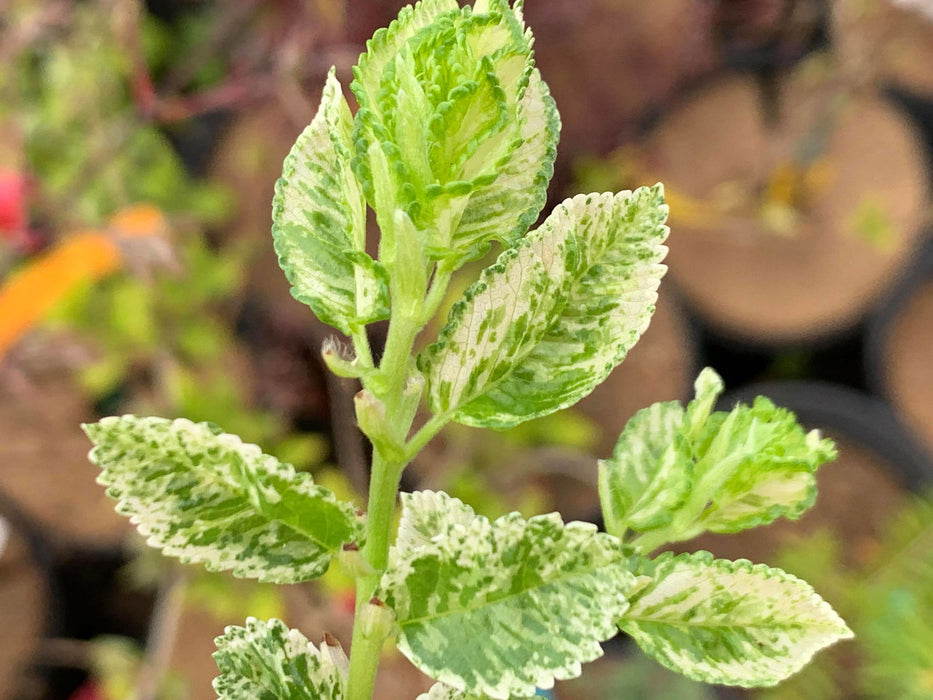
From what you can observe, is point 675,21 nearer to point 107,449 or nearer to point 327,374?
point 327,374

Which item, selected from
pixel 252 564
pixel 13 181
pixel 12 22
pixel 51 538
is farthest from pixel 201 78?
pixel 252 564

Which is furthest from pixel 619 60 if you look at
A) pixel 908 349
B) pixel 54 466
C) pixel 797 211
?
pixel 54 466

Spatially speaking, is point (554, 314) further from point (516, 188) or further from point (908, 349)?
point (908, 349)

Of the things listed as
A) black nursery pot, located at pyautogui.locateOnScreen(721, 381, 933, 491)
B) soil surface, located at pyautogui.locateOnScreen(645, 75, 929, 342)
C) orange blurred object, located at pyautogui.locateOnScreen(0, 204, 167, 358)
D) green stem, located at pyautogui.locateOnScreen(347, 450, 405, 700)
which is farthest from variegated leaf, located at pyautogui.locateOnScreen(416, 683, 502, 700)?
soil surface, located at pyautogui.locateOnScreen(645, 75, 929, 342)

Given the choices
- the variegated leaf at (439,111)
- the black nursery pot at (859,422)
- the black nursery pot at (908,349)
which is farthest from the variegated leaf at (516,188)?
the black nursery pot at (908,349)

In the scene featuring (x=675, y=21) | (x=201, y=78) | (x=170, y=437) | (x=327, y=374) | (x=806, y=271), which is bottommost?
(x=806, y=271)

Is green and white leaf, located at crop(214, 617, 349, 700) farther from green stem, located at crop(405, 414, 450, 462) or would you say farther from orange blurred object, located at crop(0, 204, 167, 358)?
orange blurred object, located at crop(0, 204, 167, 358)

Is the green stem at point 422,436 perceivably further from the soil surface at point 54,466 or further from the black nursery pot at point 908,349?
the black nursery pot at point 908,349
